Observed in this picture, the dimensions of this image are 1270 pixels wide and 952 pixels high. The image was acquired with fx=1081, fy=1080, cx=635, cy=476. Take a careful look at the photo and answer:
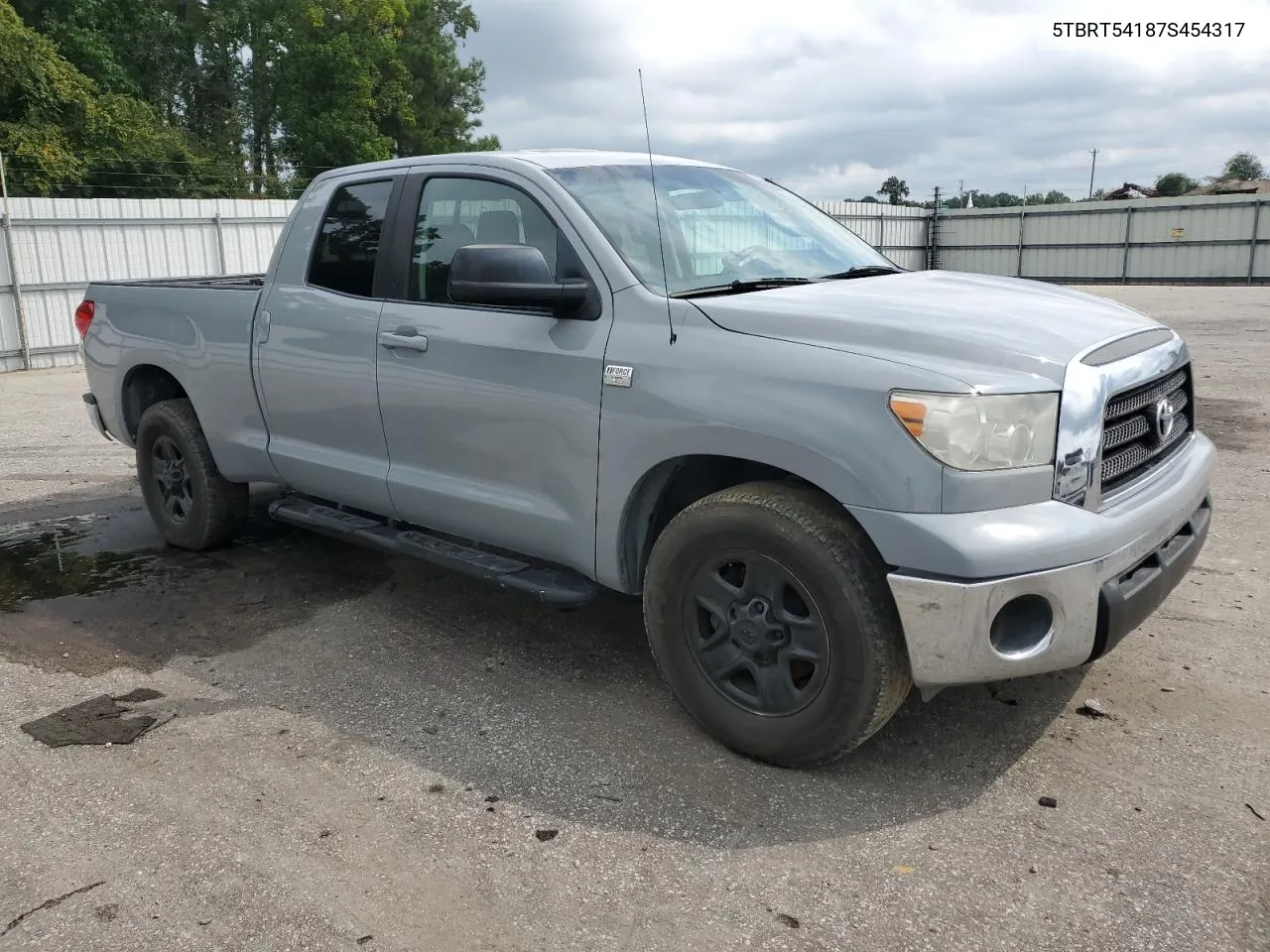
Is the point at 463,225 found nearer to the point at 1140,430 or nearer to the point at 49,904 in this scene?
the point at 1140,430

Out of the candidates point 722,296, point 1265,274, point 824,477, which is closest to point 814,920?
point 824,477

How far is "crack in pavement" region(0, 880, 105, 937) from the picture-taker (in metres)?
2.65

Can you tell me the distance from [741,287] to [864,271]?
0.73 metres

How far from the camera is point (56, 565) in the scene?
224 inches

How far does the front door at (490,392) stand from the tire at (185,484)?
5.32 feet

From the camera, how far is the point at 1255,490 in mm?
6559

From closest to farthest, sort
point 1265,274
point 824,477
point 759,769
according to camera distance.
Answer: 1. point 824,477
2. point 759,769
3. point 1265,274

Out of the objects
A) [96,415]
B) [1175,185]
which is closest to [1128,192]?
[1175,185]

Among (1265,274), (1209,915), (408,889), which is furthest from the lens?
(1265,274)

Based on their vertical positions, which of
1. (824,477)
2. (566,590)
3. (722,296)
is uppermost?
(722,296)

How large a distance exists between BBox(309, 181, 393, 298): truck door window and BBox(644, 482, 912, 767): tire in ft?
6.39

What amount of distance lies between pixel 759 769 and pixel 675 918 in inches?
30.3

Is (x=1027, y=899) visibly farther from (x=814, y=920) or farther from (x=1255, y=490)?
(x=1255, y=490)

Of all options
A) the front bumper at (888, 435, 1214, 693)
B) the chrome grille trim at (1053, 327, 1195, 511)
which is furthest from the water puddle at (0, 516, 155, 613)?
the chrome grille trim at (1053, 327, 1195, 511)
